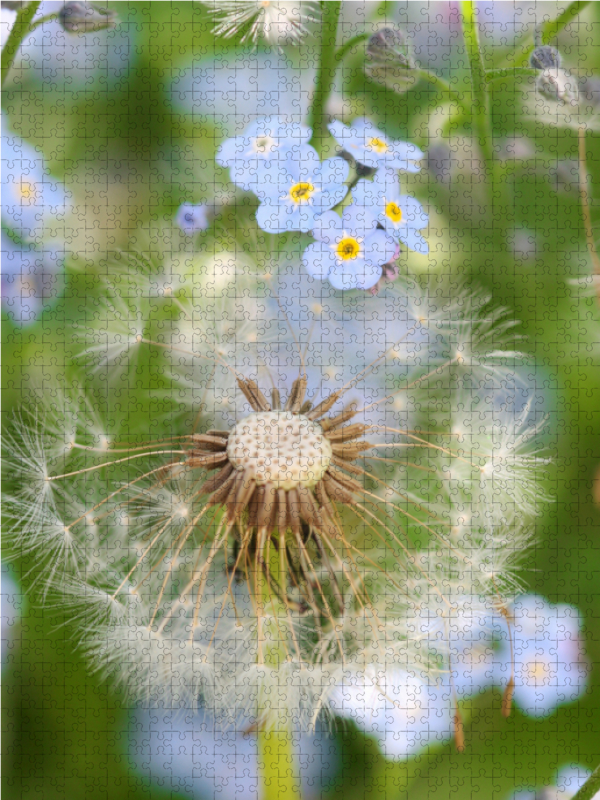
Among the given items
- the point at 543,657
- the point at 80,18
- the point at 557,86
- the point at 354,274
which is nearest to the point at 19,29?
the point at 80,18

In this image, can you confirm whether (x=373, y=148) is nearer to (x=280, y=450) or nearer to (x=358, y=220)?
(x=358, y=220)

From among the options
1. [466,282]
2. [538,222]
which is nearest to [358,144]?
[466,282]

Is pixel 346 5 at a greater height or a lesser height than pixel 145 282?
greater

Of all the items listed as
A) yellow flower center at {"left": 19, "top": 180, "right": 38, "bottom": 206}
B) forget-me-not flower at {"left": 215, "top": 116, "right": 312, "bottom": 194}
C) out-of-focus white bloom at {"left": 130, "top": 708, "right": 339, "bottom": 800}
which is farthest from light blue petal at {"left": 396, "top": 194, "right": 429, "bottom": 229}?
out-of-focus white bloom at {"left": 130, "top": 708, "right": 339, "bottom": 800}

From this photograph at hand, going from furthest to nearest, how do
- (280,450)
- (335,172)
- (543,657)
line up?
(543,657) < (335,172) < (280,450)

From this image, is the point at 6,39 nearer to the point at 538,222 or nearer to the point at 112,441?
the point at 112,441

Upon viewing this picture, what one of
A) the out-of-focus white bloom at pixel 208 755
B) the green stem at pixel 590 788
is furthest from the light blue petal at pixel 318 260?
the green stem at pixel 590 788
